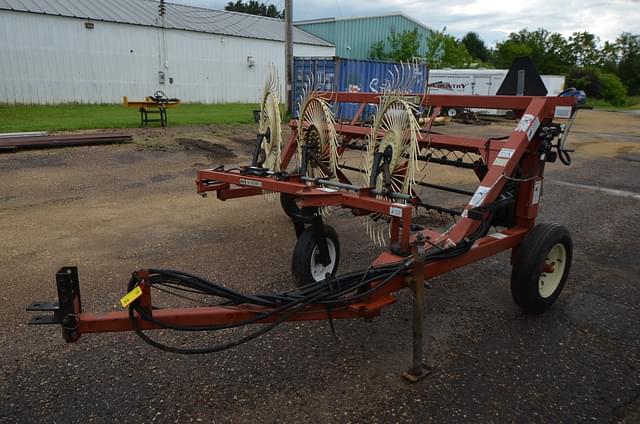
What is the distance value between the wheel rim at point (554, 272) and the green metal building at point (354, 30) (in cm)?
3474

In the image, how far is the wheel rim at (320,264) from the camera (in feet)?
14.0

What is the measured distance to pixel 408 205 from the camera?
3.55 meters

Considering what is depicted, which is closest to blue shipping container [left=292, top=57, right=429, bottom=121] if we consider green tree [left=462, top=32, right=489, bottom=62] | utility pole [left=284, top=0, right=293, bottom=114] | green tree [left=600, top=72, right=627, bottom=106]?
utility pole [left=284, top=0, right=293, bottom=114]

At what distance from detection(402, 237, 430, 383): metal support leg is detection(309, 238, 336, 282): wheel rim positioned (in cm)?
130

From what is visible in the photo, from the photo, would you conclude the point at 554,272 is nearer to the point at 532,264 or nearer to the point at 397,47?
the point at 532,264

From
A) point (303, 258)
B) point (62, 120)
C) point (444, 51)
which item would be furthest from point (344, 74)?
point (444, 51)

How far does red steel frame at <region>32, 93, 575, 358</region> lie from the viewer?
8.44ft

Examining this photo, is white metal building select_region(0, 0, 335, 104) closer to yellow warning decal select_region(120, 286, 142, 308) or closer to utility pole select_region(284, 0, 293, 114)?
utility pole select_region(284, 0, 293, 114)

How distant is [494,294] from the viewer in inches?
181

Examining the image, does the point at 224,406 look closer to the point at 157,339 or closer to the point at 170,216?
the point at 157,339

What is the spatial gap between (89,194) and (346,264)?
191 inches

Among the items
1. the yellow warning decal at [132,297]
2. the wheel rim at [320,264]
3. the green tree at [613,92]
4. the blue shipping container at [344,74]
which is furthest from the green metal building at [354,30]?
the yellow warning decal at [132,297]

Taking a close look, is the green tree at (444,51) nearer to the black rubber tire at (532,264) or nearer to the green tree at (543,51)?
the green tree at (543,51)

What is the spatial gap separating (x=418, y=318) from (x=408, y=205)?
0.84 m
